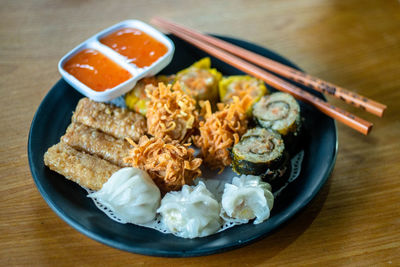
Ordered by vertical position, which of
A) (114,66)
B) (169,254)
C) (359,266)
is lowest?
(359,266)

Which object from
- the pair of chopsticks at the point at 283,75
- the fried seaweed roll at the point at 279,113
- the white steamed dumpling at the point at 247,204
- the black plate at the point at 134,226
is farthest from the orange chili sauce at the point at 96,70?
the white steamed dumpling at the point at 247,204

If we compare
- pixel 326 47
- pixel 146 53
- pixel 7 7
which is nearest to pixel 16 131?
pixel 146 53

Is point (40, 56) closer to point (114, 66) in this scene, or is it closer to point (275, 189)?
point (114, 66)

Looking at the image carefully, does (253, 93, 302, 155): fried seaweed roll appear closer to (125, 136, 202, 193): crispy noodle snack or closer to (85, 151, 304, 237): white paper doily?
(85, 151, 304, 237): white paper doily

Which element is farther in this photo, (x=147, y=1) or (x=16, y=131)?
(x=147, y=1)

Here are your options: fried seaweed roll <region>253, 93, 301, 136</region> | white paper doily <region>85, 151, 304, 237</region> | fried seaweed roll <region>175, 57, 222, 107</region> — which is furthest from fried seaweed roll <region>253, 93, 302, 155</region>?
fried seaweed roll <region>175, 57, 222, 107</region>

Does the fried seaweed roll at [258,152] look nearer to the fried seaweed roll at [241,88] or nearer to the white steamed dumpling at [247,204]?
the white steamed dumpling at [247,204]
